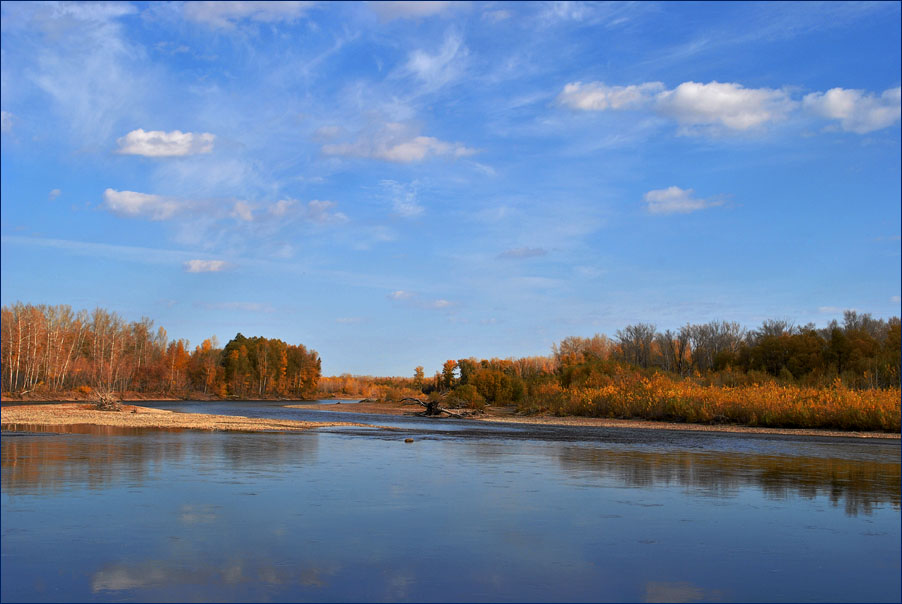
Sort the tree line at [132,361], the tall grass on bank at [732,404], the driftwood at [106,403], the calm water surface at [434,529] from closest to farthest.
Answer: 1. the calm water surface at [434,529]
2. the tall grass on bank at [732,404]
3. the driftwood at [106,403]
4. the tree line at [132,361]

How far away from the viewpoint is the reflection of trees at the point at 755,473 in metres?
12.0

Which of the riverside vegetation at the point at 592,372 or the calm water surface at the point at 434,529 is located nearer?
the calm water surface at the point at 434,529

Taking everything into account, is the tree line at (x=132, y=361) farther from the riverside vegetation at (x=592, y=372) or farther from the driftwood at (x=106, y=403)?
the driftwood at (x=106, y=403)

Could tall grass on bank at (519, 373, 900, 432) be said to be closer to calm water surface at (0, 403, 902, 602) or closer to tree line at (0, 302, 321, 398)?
calm water surface at (0, 403, 902, 602)

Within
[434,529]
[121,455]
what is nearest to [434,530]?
[434,529]

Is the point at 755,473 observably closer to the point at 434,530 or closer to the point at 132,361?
the point at 434,530

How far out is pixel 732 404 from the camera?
36.3 m

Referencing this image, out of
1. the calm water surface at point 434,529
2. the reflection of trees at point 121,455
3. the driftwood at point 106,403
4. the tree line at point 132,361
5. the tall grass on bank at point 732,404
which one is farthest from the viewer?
the tree line at point 132,361

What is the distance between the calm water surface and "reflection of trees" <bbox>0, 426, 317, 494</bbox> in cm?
12

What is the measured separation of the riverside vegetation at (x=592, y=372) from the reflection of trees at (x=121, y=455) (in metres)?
23.3

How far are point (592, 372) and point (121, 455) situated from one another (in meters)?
39.2

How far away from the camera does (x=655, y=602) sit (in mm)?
5793

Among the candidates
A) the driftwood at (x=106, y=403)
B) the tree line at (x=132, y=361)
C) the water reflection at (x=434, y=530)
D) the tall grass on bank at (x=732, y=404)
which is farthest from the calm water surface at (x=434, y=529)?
the tree line at (x=132, y=361)

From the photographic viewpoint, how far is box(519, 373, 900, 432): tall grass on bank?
31.5 meters
